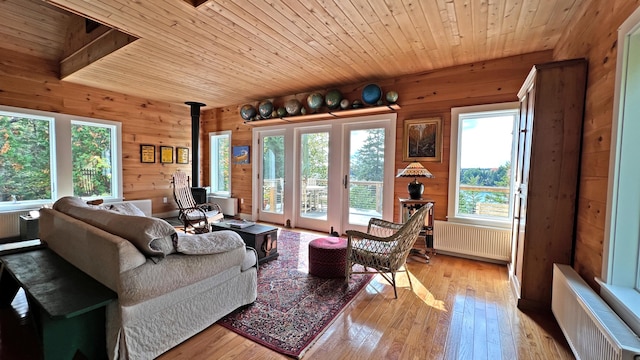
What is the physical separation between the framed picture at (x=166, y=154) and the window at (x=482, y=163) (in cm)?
566

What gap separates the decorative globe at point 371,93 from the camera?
156 inches

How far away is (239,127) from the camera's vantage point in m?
5.94

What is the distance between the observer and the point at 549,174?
220 centimetres

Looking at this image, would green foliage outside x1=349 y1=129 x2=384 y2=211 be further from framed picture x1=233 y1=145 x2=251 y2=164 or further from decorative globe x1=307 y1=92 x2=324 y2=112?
framed picture x1=233 y1=145 x2=251 y2=164

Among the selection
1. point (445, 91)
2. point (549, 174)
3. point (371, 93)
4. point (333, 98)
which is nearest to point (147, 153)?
point (333, 98)

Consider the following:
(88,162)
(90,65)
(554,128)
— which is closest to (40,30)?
(90,65)

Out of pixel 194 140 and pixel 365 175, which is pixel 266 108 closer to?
pixel 194 140

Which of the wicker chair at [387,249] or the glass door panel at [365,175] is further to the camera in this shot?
the glass door panel at [365,175]

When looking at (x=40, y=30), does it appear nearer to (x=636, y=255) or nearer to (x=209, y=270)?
(x=209, y=270)

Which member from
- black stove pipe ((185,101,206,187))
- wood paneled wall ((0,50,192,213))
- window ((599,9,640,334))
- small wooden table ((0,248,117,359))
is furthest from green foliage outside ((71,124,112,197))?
window ((599,9,640,334))

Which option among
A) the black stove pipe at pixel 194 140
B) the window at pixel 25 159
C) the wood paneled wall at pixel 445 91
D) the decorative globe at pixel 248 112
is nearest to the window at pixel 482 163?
the wood paneled wall at pixel 445 91

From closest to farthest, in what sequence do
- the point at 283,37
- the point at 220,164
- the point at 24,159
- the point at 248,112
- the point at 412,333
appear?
the point at 412,333 < the point at 283,37 < the point at 24,159 < the point at 248,112 < the point at 220,164

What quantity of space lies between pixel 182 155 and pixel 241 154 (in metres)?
1.46

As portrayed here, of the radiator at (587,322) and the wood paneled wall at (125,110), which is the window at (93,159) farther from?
the radiator at (587,322)
